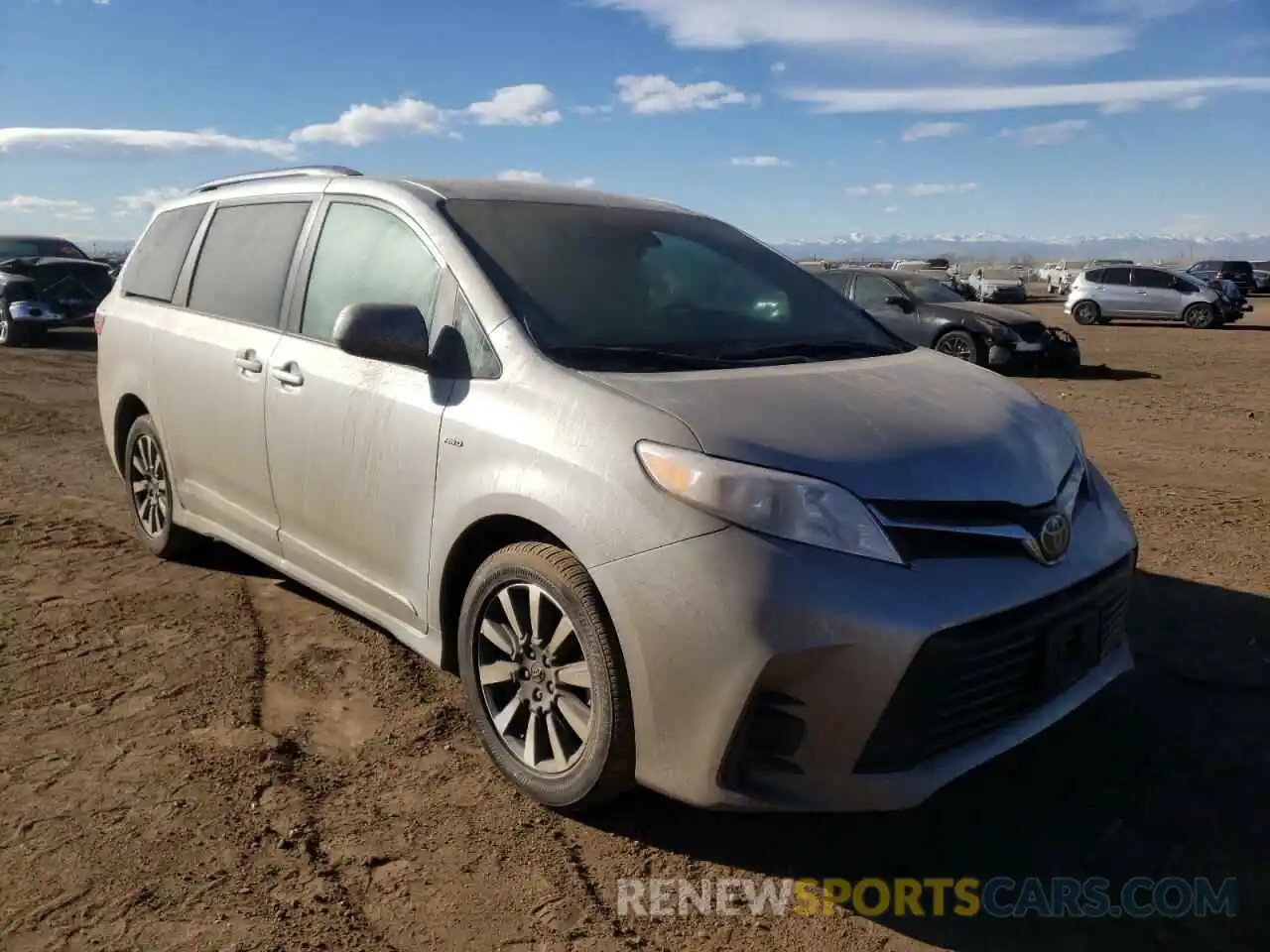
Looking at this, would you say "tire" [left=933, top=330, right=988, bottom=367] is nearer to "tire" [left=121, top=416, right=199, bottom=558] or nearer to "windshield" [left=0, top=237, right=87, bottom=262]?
"tire" [left=121, top=416, right=199, bottom=558]

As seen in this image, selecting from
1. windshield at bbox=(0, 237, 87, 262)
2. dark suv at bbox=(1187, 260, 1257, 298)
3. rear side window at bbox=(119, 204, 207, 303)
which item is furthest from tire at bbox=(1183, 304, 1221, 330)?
rear side window at bbox=(119, 204, 207, 303)

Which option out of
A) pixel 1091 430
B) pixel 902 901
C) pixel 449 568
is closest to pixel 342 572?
pixel 449 568

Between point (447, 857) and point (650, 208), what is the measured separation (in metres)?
2.63

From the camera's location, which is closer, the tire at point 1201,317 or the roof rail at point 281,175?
the roof rail at point 281,175

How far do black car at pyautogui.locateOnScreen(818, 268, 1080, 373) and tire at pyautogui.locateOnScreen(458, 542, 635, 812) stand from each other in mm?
11248

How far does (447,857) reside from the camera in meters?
2.85

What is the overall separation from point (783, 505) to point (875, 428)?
0.45 meters

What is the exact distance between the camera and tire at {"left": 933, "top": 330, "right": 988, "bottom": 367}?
14.0 metres

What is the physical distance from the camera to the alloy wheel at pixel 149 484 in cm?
517

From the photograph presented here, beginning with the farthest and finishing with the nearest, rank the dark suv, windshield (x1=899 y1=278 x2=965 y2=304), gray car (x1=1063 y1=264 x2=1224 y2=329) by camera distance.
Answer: the dark suv, gray car (x1=1063 y1=264 x2=1224 y2=329), windshield (x1=899 y1=278 x2=965 y2=304)

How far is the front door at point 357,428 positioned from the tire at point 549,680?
349mm

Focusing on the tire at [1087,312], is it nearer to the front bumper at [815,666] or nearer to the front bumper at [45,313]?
the front bumper at [45,313]

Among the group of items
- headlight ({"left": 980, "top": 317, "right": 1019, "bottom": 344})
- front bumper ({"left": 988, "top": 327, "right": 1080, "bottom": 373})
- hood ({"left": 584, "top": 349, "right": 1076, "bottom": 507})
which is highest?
hood ({"left": 584, "top": 349, "right": 1076, "bottom": 507})

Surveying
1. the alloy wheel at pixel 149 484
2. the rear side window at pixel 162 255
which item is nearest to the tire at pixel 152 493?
the alloy wheel at pixel 149 484
